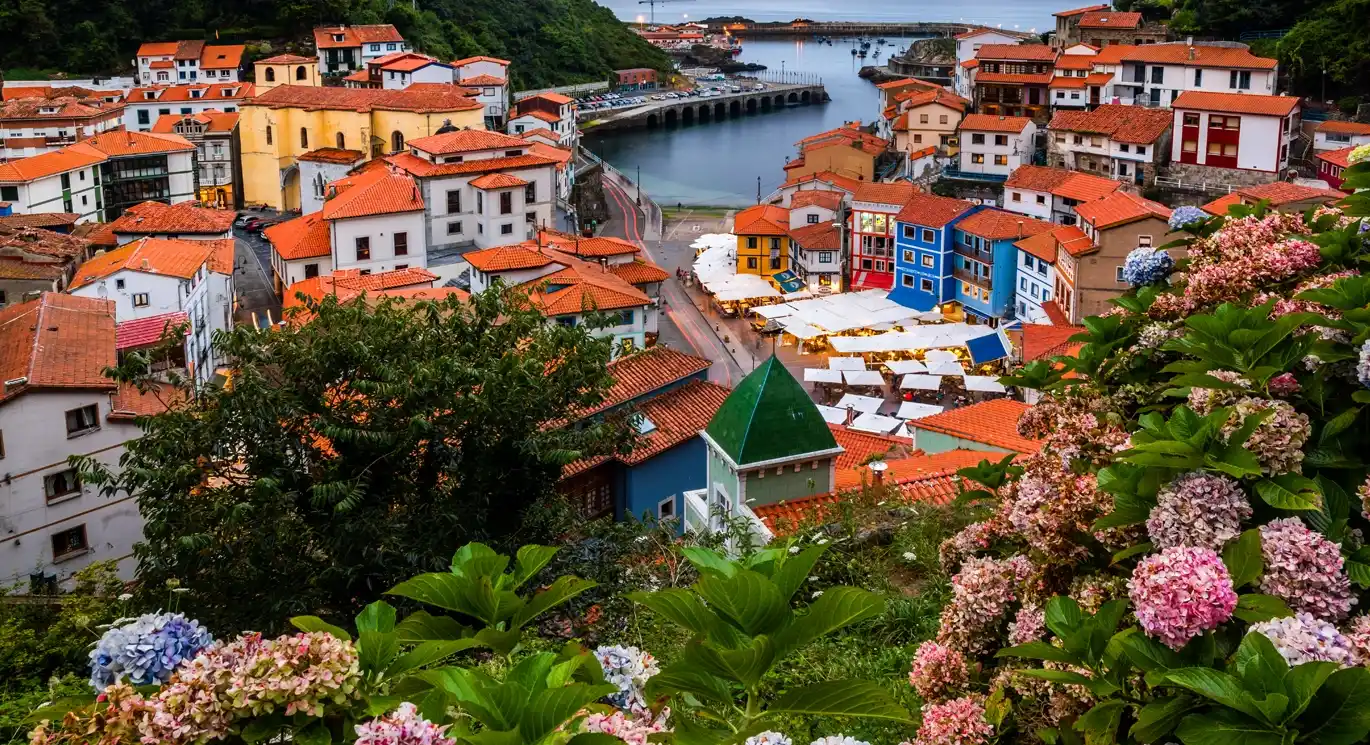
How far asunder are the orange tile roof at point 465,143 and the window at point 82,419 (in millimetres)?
16474

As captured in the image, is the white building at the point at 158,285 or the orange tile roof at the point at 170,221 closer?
the white building at the point at 158,285

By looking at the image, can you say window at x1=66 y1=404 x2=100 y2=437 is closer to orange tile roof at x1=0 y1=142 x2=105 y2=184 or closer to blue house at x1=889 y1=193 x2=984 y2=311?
orange tile roof at x1=0 y1=142 x2=105 y2=184

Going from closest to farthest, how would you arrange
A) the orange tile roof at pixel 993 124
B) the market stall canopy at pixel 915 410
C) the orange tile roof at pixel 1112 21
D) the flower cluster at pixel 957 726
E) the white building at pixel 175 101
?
the flower cluster at pixel 957 726 < the market stall canopy at pixel 915 410 < the orange tile roof at pixel 993 124 < the white building at pixel 175 101 < the orange tile roof at pixel 1112 21

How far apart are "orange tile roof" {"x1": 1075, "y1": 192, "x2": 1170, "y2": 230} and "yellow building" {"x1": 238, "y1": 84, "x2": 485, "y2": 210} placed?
58.4ft

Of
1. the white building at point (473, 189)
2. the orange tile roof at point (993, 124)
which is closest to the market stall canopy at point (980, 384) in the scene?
the white building at point (473, 189)

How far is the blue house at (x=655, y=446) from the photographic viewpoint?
12.5m

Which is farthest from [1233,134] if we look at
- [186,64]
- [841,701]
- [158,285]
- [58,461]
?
[186,64]

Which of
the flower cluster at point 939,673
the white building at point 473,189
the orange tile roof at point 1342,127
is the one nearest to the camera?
the flower cluster at point 939,673

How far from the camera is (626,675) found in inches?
83.8

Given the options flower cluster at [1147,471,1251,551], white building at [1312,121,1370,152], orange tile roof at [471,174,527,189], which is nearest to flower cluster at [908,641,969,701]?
flower cluster at [1147,471,1251,551]

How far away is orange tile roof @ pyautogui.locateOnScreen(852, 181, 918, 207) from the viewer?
29052 mm

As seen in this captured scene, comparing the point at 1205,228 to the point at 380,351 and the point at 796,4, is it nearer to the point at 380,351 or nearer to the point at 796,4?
the point at 380,351

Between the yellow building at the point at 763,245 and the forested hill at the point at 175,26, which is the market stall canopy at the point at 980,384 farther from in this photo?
the forested hill at the point at 175,26

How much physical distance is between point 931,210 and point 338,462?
2280 centimetres
